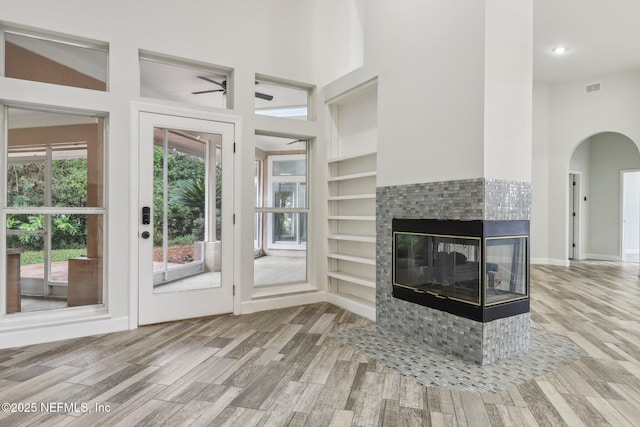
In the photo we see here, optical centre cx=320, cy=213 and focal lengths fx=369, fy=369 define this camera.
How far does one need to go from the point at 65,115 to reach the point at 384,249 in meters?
3.09

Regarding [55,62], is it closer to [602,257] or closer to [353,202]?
[353,202]

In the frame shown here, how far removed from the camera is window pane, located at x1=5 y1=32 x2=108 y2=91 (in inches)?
119

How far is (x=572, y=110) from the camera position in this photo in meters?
7.25

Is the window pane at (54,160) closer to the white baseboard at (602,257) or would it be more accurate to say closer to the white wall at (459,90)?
the white wall at (459,90)

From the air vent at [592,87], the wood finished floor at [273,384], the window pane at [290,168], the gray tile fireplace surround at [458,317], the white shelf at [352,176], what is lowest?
the wood finished floor at [273,384]

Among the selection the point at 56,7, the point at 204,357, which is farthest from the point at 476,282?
the point at 56,7

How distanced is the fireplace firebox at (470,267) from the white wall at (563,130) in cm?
552

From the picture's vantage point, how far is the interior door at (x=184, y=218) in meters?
3.43

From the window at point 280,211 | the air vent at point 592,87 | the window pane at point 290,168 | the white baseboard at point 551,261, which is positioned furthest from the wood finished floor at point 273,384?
the air vent at point 592,87

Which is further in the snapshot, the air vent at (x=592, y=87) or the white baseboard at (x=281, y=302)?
the air vent at (x=592, y=87)

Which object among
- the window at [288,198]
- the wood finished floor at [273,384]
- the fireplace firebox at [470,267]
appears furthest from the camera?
the window at [288,198]

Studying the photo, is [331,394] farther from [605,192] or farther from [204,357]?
[605,192]

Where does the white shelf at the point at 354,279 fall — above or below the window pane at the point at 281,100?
below

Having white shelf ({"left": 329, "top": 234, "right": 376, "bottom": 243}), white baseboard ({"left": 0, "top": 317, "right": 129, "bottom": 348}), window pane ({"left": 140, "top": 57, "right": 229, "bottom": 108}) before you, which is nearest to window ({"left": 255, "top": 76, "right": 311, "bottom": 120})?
window pane ({"left": 140, "top": 57, "right": 229, "bottom": 108})
